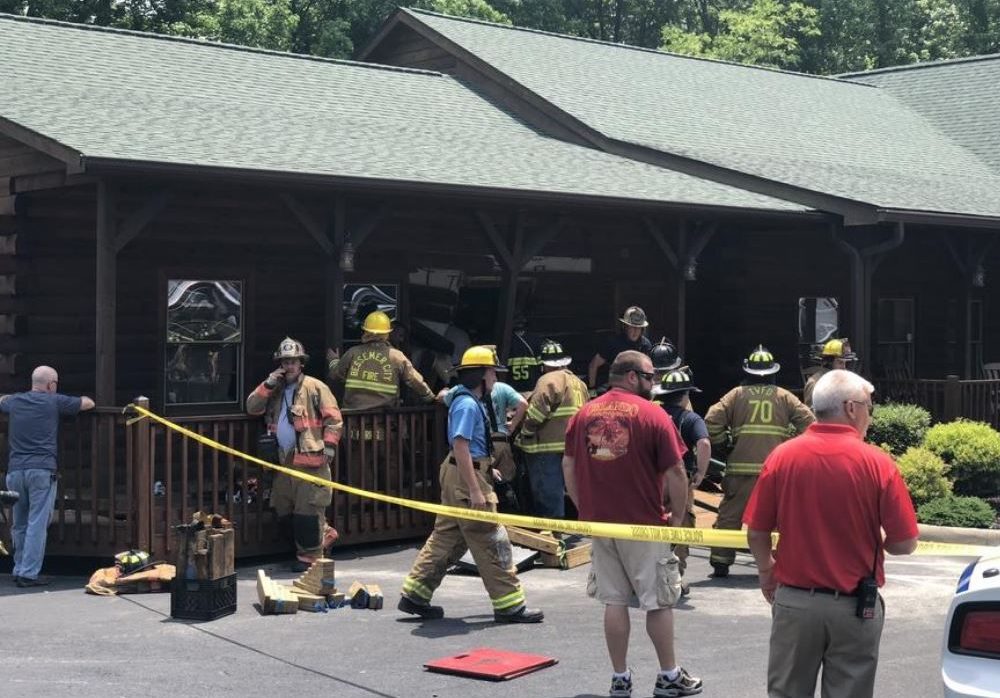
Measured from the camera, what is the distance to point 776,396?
11695 mm

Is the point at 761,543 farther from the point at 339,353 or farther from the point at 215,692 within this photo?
the point at 339,353

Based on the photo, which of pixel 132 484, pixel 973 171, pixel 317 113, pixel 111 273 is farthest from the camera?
pixel 973 171

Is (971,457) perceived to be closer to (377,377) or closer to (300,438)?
(377,377)

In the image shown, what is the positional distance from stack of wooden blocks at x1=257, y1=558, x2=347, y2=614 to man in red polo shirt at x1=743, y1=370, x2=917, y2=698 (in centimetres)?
485

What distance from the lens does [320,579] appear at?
10273 millimetres

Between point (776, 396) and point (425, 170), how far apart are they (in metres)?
4.65

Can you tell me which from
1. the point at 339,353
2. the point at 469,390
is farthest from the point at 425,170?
the point at 469,390

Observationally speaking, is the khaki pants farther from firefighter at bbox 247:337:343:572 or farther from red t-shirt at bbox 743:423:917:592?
firefighter at bbox 247:337:343:572

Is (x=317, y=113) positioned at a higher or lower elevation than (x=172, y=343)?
higher

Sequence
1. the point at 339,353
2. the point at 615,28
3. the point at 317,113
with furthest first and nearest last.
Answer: the point at 615,28
the point at 317,113
the point at 339,353

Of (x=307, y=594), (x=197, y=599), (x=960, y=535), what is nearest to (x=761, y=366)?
(x=960, y=535)

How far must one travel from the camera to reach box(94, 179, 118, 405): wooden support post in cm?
1234

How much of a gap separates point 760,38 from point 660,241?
99.8 feet

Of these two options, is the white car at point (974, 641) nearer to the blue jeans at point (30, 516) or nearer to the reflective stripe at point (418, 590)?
the reflective stripe at point (418, 590)
